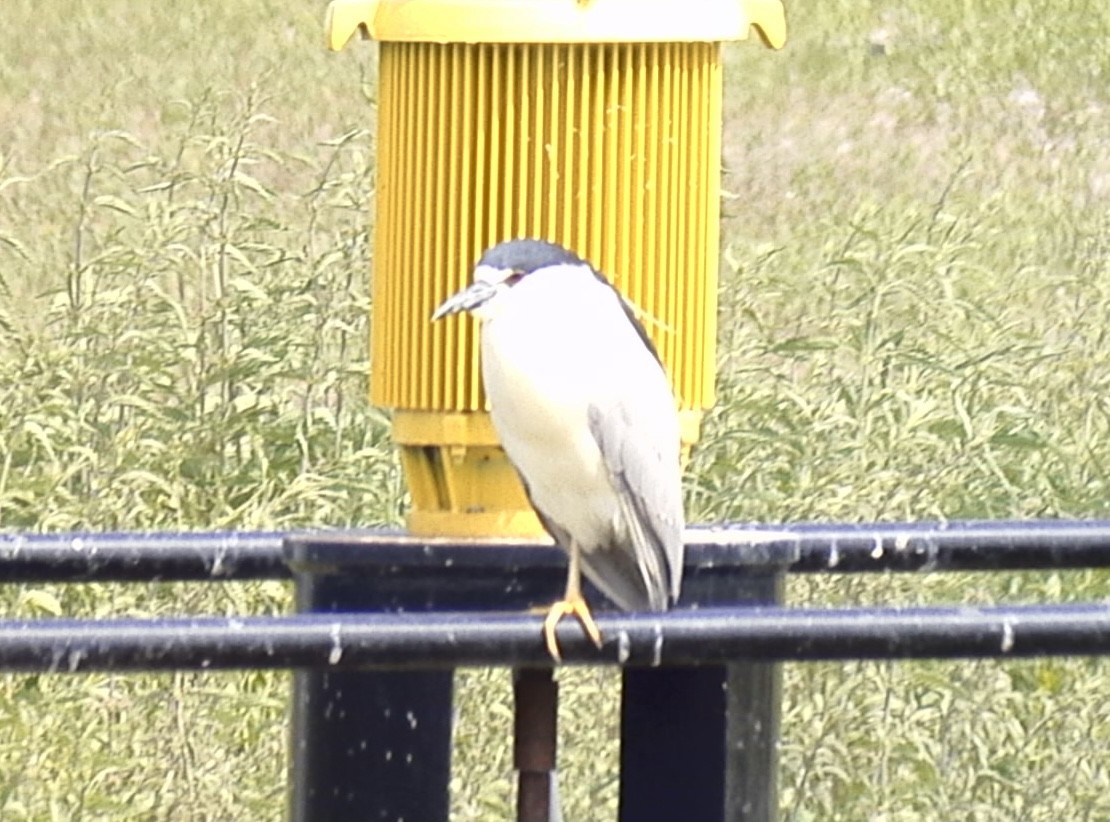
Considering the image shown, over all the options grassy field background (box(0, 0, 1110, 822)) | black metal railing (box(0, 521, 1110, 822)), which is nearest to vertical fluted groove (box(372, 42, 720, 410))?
black metal railing (box(0, 521, 1110, 822))

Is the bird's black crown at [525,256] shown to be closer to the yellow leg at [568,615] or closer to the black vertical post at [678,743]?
the yellow leg at [568,615]

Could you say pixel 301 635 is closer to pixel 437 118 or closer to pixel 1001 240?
pixel 437 118

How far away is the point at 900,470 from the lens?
5641mm

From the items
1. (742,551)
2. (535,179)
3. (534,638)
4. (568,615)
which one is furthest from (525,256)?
(534,638)

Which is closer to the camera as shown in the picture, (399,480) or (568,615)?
(568,615)

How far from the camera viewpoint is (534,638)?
3002mm

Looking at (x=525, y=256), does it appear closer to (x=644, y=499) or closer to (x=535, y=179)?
(x=535, y=179)

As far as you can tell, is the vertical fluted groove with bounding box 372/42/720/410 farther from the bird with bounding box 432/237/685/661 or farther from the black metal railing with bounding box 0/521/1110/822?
the black metal railing with bounding box 0/521/1110/822

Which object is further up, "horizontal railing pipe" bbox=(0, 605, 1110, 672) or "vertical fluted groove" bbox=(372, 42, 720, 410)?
"vertical fluted groove" bbox=(372, 42, 720, 410)

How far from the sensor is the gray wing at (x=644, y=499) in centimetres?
378

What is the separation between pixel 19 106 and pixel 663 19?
24.7 ft

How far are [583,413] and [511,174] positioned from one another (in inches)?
13.6

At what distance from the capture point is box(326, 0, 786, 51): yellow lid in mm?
3754

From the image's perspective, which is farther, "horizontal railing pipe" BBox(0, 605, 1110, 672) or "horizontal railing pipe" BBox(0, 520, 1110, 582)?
"horizontal railing pipe" BBox(0, 520, 1110, 582)
